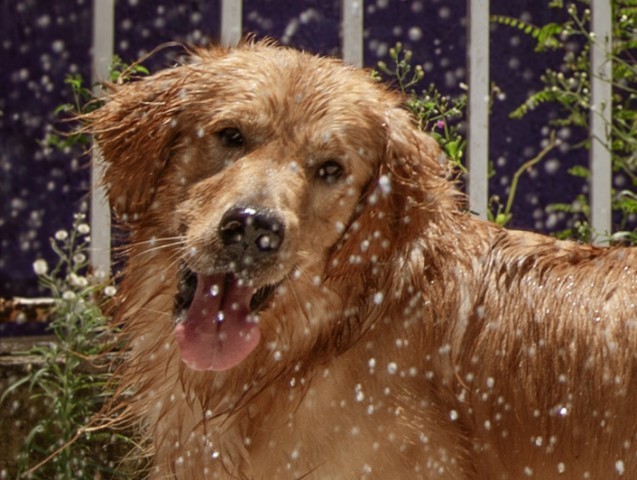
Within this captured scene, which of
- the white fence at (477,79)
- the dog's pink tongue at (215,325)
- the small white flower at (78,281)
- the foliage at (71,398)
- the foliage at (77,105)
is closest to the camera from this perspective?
the dog's pink tongue at (215,325)

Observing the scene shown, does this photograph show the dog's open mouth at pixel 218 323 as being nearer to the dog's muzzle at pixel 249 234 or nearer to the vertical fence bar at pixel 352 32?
the dog's muzzle at pixel 249 234

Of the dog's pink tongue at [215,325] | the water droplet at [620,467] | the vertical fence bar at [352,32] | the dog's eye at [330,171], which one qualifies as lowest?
the water droplet at [620,467]

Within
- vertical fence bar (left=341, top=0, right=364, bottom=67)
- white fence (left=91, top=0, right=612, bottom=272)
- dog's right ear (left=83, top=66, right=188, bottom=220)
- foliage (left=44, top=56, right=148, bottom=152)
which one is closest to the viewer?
dog's right ear (left=83, top=66, right=188, bottom=220)

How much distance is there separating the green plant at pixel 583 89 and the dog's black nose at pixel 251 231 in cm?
344

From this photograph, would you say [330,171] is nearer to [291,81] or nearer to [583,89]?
[291,81]

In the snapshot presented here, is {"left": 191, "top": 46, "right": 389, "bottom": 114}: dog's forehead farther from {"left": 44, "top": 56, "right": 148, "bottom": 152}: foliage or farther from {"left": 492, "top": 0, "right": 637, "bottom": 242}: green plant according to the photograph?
{"left": 492, "top": 0, "right": 637, "bottom": 242}: green plant

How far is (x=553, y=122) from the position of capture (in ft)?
20.8

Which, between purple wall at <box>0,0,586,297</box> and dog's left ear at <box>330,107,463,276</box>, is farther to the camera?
purple wall at <box>0,0,586,297</box>

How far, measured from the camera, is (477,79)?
614 centimetres

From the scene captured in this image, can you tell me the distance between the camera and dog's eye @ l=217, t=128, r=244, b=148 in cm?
320

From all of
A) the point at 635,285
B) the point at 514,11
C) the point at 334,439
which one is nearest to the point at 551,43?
the point at 514,11

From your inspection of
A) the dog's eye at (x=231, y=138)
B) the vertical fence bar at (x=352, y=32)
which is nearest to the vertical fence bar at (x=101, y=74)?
the vertical fence bar at (x=352, y=32)

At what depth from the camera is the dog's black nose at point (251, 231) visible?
2914mm

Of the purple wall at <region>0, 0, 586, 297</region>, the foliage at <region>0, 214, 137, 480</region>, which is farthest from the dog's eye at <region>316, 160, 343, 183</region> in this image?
the purple wall at <region>0, 0, 586, 297</region>
